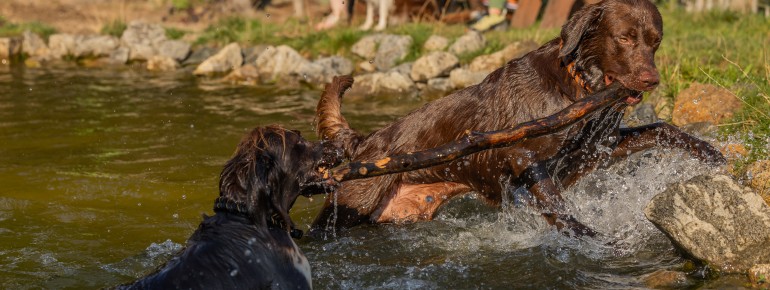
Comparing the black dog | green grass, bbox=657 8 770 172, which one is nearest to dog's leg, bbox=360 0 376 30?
green grass, bbox=657 8 770 172

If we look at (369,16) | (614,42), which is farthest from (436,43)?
(614,42)

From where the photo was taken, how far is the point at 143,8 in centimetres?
2047

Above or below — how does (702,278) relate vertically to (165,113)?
above

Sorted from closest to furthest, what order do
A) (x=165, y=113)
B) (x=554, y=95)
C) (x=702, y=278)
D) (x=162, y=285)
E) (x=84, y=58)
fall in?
(x=162, y=285) < (x=702, y=278) < (x=554, y=95) < (x=165, y=113) < (x=84, y=58)

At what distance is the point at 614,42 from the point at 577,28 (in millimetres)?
249

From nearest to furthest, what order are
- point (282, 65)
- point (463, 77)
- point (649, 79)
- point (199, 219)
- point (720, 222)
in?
point (720, 222), point (649, 79), point (199, 219), point (463, 77), point (282, 65)

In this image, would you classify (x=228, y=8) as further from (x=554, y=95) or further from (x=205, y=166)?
(x=554, y=95)

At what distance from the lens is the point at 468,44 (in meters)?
14.3

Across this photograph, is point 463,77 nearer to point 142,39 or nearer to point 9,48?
point 142,39

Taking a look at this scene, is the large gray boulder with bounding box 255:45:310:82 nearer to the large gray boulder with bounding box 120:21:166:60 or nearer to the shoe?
the large gray boulder with bounding box 120:21:166:60

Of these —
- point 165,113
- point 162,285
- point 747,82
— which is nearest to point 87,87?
point 165,113

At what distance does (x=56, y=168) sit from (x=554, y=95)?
514 centimetres

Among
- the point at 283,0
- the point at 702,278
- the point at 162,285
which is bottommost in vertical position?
the point at 283,0

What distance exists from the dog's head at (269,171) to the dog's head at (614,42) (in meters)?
1.95
